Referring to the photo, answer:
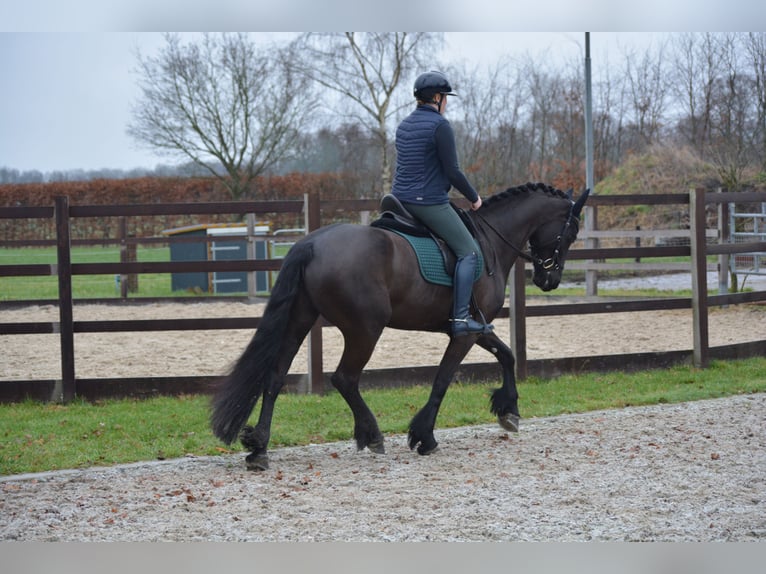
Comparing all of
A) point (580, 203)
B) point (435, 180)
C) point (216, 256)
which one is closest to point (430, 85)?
point (435, 180)

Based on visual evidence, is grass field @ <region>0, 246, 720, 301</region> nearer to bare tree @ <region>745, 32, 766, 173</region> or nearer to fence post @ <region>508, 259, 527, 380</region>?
bare tree @ <region>745, 32, 766, 173</region>

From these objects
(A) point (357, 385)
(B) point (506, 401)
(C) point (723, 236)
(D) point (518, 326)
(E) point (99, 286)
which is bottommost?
(B) point (506, 401)

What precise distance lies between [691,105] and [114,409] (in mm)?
21469

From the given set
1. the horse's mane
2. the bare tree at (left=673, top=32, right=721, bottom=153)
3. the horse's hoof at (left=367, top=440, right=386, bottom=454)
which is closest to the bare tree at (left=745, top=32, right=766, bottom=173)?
the bare tree at (left=673, top=32, right=721, bottom=153)

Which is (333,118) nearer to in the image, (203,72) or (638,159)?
(203,72)

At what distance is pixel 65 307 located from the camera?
8.13 metres

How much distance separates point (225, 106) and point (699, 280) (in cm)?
1873

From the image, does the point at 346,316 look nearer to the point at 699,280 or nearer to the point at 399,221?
the point at 399,221

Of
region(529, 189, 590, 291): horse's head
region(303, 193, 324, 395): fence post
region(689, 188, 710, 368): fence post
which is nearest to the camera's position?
region(529, 189, 590, 291): horse's head

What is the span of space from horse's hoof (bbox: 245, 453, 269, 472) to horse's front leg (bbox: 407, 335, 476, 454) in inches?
40.5

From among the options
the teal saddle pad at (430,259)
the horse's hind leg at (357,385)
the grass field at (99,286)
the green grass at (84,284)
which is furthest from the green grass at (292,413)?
the green grass at (84,284)

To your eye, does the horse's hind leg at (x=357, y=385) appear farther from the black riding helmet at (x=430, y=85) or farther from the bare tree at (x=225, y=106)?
the bare tree at (x=225, y=106)

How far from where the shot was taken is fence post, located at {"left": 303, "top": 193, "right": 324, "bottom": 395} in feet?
26.5

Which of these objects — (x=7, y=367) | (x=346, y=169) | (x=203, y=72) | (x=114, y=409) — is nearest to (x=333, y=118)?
(x=346, y=169)
